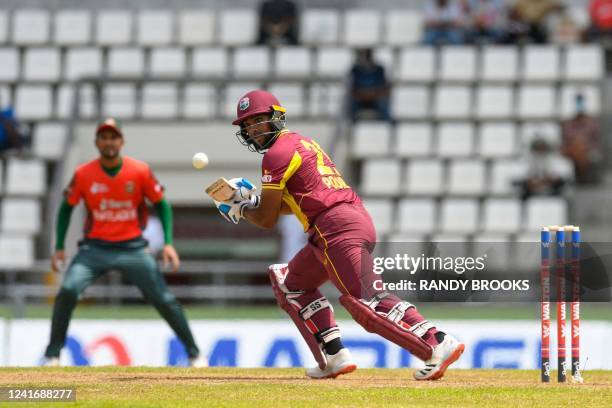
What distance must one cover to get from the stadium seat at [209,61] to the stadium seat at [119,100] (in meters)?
1.50

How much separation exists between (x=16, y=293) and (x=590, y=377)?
8.63 meters

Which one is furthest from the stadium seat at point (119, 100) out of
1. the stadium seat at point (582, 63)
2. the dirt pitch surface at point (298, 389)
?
the dirt pitch surface at point (298, 389)

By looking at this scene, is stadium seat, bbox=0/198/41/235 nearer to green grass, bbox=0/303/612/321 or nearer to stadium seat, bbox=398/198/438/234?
green grass, bbox=0/303/612/321

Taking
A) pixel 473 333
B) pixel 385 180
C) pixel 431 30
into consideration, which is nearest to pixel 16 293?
pixel 473 333

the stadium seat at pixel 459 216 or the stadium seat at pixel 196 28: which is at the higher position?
the stadium seat at pixel 196 28

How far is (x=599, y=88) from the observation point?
23.2 m

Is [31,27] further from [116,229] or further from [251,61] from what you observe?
[116,229]

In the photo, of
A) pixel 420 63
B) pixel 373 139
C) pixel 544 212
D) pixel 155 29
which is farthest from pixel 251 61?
pixel 544 212

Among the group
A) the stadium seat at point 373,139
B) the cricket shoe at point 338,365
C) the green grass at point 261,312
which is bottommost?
the green grass at point 261,312

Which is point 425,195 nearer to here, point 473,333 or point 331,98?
point 331,98

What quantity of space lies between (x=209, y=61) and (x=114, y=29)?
211cm

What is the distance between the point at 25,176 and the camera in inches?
870

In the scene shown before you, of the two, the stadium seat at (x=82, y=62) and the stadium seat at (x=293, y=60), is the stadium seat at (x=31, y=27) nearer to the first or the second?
the stadium seat at (x=82, y=62)

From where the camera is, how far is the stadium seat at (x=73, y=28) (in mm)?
25406
